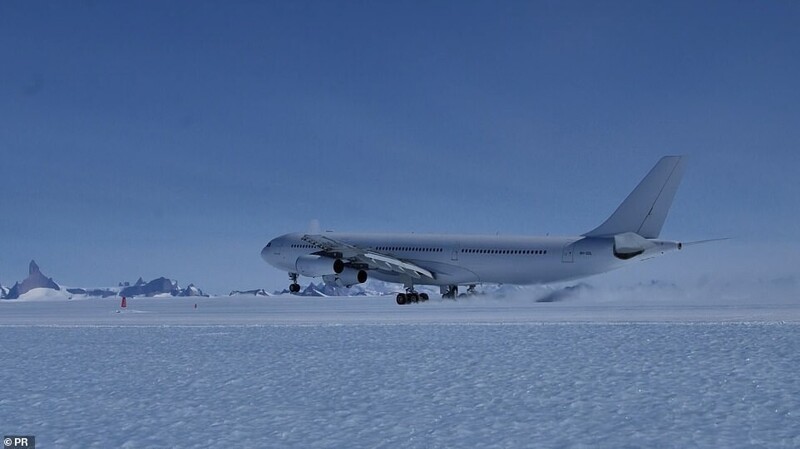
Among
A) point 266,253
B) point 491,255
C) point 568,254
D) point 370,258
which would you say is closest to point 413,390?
point 568,254

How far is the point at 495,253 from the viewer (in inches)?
1896

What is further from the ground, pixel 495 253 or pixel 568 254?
pixel 495 253

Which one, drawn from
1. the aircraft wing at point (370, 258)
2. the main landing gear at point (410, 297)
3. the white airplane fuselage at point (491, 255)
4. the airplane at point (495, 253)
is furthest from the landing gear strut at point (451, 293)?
the main landing gear at point (410, 297)

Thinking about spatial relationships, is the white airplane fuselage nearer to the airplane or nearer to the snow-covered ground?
the airplane

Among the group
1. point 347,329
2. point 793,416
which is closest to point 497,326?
point 347,329

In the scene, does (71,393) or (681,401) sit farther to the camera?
(71,393)

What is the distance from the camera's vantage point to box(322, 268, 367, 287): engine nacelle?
156 feet

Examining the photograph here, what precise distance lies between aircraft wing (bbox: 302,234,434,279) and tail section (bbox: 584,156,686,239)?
12765mm

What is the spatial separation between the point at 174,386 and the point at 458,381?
170 inches

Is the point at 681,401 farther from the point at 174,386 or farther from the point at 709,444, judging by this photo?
the point at 174,386

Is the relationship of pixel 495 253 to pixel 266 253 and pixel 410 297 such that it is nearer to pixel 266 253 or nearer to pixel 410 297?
pixel 410 297

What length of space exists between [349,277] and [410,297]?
411cm

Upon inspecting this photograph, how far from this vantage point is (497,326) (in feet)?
75.4

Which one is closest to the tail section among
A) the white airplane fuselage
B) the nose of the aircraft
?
the white airplane fuselage
